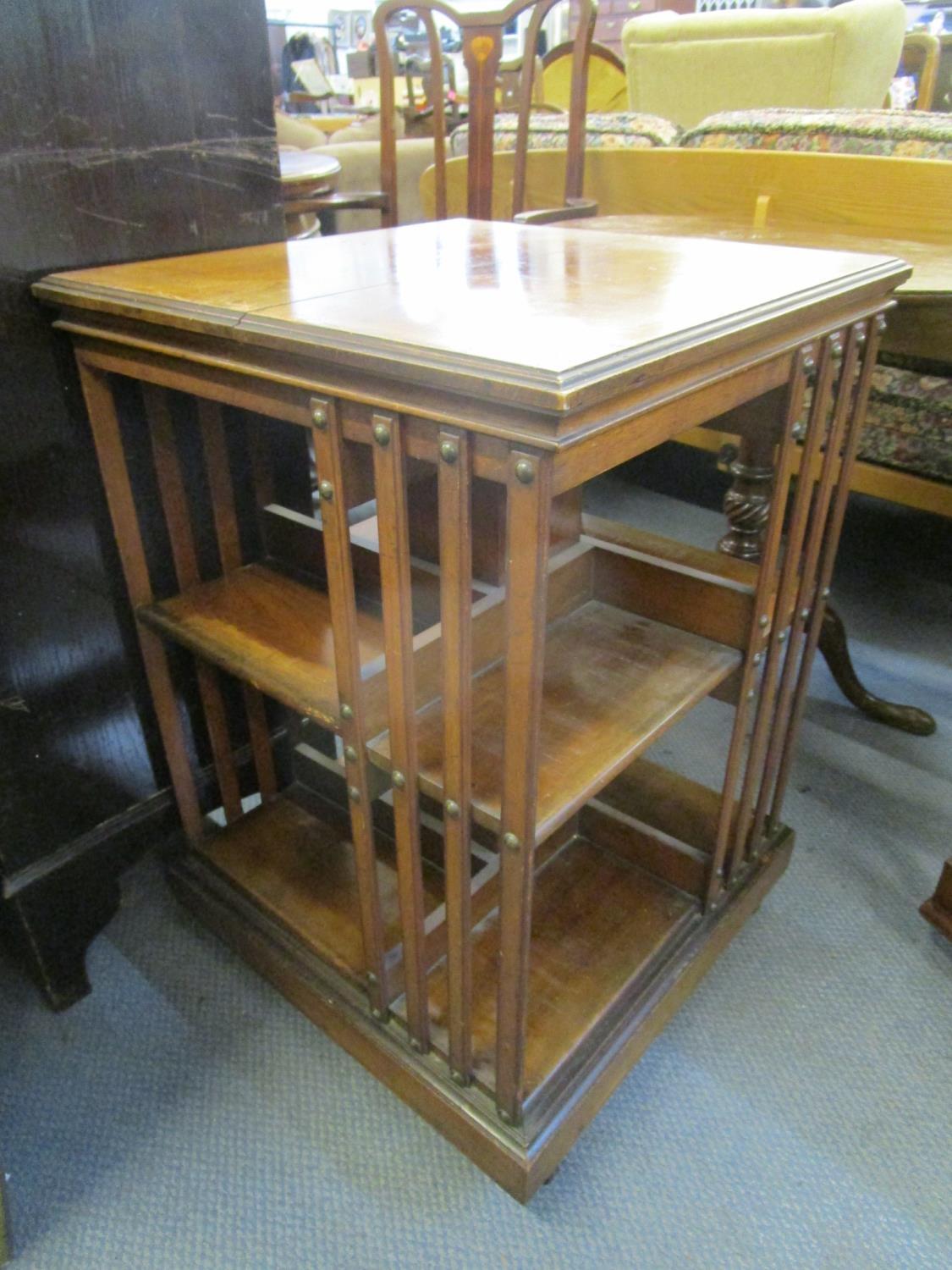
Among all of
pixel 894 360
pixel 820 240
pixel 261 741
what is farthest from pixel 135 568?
pixel 894 360

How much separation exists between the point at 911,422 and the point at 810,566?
103cm

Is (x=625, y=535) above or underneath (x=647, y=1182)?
above

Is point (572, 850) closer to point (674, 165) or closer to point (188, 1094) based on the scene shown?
point (188, 1094)

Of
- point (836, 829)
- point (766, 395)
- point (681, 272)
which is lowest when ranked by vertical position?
point (836, 829)

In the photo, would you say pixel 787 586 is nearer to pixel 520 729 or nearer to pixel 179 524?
pixel 520 729

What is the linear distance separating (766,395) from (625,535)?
0.24m

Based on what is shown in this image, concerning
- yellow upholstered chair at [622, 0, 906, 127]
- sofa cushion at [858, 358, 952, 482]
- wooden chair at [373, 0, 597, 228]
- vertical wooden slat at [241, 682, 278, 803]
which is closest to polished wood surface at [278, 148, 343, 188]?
wooden chair at [373, 0, 597, 228]

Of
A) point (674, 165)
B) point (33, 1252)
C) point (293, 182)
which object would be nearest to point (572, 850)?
point (33, 1252)

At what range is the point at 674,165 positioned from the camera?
1.96 m

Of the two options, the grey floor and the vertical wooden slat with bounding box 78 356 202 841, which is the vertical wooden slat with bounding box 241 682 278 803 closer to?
the vertical wooden slat with bounding box 78 356 202 841

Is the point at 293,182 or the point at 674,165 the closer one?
the point at 293,182

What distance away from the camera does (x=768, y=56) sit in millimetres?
2576

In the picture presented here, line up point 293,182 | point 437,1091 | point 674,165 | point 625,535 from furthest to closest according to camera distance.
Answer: point 674,165, point 293,182, point 625,535, point 437,1091

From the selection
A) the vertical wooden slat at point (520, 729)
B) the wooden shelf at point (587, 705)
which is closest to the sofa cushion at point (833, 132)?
the wooden shelf at point (587, 705)
